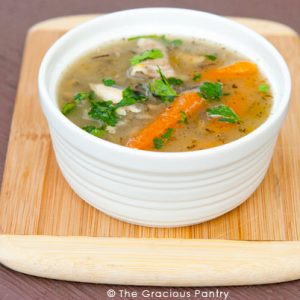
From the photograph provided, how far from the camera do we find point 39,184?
2604 millimetres

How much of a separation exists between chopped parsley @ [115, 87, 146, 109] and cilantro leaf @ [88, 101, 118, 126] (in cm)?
3

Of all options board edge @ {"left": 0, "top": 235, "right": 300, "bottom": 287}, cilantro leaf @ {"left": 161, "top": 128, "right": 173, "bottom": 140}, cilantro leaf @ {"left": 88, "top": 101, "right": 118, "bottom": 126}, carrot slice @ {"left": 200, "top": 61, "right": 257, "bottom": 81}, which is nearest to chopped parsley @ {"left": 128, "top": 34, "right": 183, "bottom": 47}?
carrot slice @ {"left": 200, "top": 61, "right": 257, "bottom": 81}

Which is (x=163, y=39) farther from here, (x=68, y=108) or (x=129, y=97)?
(x=68, y=108)

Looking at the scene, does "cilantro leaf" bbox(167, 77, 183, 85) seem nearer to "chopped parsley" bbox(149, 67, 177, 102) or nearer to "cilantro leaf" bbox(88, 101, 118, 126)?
"chopped parsley" bbox(149, 67, 177, 102)

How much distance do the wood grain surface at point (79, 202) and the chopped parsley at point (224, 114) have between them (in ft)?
1.10

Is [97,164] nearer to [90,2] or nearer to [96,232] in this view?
[96,232]

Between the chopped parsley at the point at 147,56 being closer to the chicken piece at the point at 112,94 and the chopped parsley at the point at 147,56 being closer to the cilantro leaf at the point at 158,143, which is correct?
the chicken piece at the point at 112,94

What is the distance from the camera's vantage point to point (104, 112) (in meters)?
2.45

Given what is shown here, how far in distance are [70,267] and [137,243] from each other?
25 centimetres

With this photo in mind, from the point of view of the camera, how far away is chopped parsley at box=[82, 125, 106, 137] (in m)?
2.37

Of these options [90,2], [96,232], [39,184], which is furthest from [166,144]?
[90,2]

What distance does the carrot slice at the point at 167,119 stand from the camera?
2.34 m

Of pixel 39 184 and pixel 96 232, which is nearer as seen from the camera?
pixel 96 232

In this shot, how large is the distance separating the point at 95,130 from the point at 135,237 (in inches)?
15.9
